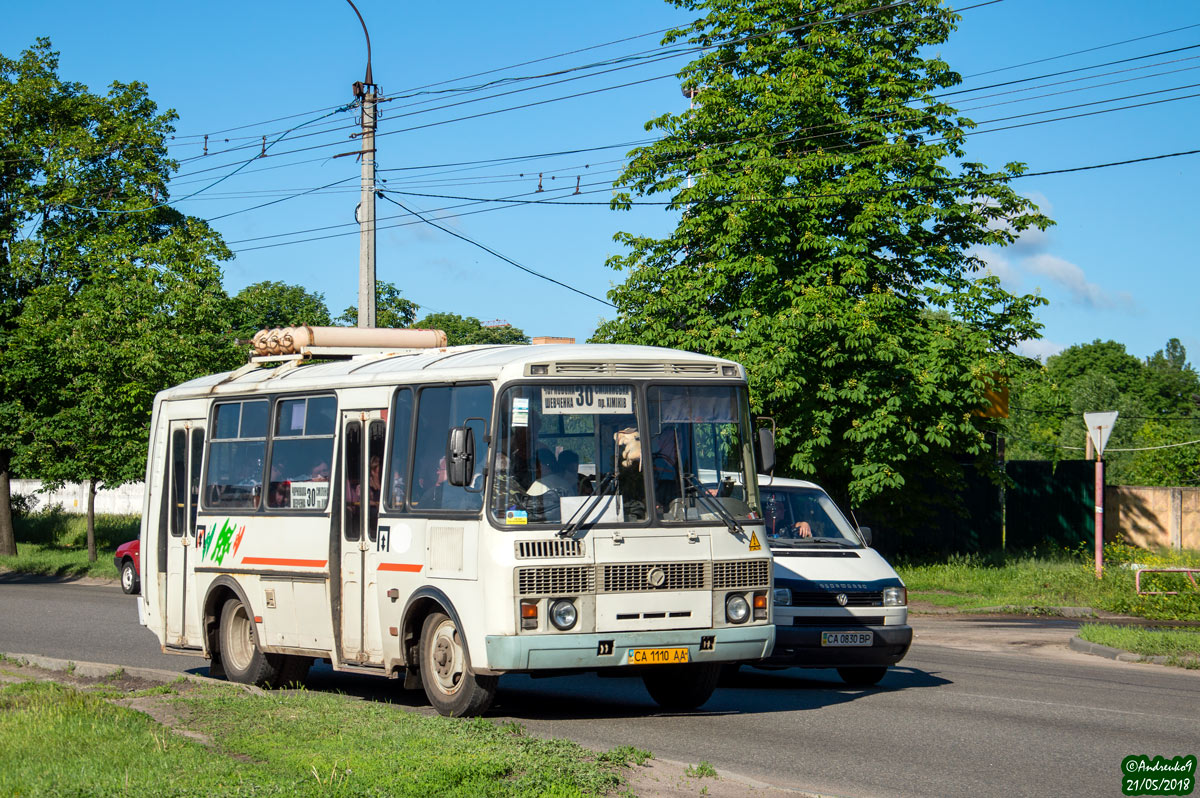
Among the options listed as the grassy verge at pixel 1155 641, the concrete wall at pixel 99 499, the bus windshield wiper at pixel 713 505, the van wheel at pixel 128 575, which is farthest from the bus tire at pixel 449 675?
the concrete wall at pixel 99 499

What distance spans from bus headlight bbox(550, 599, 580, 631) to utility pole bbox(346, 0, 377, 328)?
12.3 meters

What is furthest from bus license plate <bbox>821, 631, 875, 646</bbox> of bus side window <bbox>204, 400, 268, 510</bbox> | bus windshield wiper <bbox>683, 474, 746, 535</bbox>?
bus side window <bbox>204, 400, 268, 510</bbox>

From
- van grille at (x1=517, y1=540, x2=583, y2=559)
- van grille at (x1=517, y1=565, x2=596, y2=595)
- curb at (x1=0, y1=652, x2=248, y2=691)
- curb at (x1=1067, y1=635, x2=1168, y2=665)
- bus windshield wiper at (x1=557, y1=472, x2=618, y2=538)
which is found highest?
bus windshield wiper at (x1=557, y1=472, x2=618, y2=538)

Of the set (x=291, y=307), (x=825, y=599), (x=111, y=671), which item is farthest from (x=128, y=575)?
(x=291, y=307)

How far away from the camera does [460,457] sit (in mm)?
9961

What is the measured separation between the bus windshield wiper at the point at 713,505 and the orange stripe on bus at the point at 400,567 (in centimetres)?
222

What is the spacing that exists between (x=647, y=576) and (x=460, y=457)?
167cm

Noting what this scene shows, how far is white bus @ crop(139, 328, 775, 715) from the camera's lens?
1011 cm

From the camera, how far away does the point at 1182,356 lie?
165000 millimetres

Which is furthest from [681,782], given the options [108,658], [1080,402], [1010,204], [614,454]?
[1080,402]

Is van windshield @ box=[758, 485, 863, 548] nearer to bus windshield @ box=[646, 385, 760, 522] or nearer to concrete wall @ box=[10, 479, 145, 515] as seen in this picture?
bus windshield @ box=[646, 385, 760, 522]

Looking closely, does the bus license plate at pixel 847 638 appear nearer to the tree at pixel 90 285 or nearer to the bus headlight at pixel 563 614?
the bus headlight at pixel 563 614

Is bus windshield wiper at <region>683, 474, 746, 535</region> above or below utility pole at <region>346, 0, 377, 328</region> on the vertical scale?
below

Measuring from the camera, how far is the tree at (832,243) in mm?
26484
